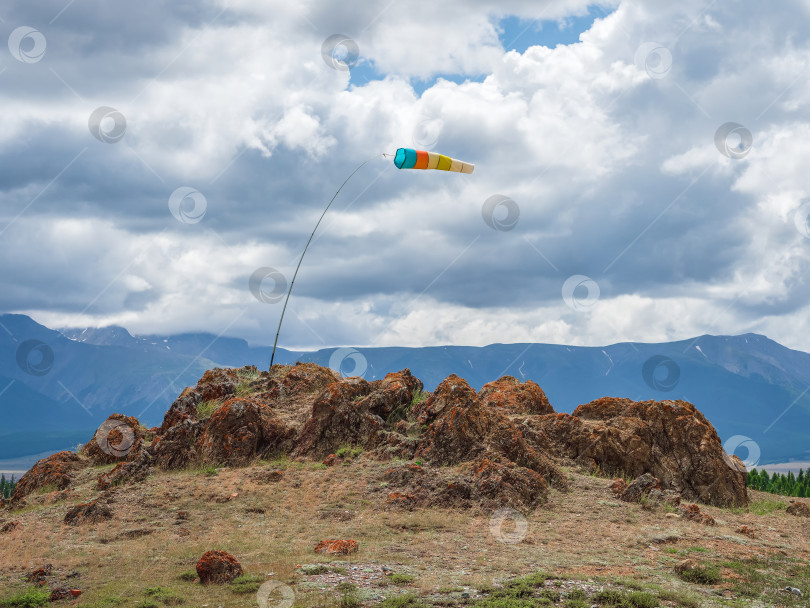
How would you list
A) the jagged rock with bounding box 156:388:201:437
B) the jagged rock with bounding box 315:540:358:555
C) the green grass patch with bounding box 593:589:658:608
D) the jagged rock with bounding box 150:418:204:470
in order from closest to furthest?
the green grass patch with bounding box 593:589:658:608 < the jagged rock with bounding box 315:540:358:555 < the jagged rock with bounding box 150:418:204:470 < the jagged rock with bounding box 156:388:201:437

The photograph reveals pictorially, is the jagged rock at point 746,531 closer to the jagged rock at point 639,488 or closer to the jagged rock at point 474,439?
the jagged rock at point 639,488

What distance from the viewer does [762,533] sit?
24.6m

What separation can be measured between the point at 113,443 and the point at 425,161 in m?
22.0

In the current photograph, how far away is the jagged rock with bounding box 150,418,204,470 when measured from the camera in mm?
30938

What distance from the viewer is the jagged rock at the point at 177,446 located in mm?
30938

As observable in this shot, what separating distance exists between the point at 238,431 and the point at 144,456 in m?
4.39

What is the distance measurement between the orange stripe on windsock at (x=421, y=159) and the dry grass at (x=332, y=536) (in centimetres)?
1332

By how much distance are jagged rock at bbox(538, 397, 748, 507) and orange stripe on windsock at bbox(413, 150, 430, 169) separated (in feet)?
47.3

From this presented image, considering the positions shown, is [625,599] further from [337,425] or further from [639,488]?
[337,425]

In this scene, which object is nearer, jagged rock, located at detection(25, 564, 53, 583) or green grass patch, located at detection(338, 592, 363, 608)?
green grass patch, located at detection(338, 592, 363, 608)

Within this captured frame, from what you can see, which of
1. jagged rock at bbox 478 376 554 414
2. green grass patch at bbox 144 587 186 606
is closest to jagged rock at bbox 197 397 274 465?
jagged rock at bbox 478 376 554 414

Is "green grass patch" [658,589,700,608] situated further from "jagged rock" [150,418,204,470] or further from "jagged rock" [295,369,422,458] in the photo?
"jagged rock" [150,418,204,470]

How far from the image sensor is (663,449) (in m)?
31.6

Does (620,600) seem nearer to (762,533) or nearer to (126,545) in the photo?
(762,533)
